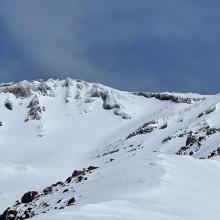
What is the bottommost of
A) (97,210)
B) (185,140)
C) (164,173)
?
(97,210)

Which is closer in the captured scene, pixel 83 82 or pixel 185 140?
pixel 185 140

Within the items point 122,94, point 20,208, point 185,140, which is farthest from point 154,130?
point 20,208

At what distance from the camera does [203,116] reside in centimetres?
12331

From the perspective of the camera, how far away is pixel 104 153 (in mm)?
131125

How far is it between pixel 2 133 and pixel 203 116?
5407cm

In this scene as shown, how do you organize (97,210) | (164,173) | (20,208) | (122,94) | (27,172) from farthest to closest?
(122,94), (27,172), (20,208), (164,173), (97,210)

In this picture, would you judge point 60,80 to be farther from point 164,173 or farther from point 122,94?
point 164,173

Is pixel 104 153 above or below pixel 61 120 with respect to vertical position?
below

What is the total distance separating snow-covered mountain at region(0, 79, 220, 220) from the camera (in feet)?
95.0

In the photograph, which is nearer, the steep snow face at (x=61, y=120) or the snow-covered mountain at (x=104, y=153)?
the snow-covered mountain at (x=104, y=153)

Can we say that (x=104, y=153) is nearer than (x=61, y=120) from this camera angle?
Yes

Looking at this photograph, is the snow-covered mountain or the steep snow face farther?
the steep snow face

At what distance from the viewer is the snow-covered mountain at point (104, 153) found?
28969mm

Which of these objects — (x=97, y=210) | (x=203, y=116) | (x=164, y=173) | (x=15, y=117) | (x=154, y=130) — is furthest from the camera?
(x=15, y=117)
